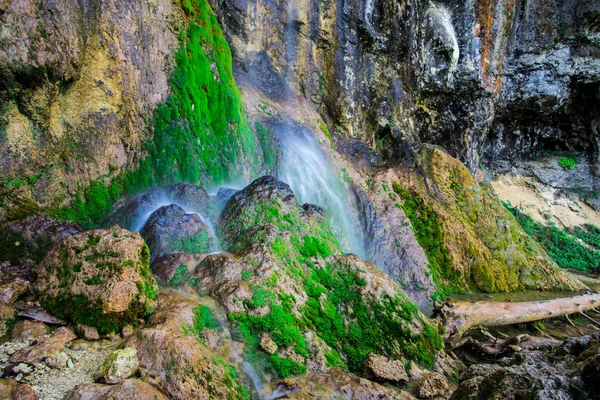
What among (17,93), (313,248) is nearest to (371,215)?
(313,248)

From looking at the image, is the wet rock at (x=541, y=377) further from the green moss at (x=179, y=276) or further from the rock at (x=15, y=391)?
the green moss at (x=179, y=276)

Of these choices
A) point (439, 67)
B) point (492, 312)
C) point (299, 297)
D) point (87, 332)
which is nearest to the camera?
point (87, 332)

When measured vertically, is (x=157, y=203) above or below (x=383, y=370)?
above

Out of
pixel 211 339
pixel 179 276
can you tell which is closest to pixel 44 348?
pixel 211 339

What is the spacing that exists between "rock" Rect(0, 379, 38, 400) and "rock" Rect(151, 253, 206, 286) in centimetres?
283

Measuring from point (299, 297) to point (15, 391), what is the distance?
14.6 ft

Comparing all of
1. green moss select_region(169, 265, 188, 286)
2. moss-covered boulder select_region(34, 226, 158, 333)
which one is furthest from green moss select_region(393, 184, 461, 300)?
moss-covered boulder select_region(34, 226, 158, 333)

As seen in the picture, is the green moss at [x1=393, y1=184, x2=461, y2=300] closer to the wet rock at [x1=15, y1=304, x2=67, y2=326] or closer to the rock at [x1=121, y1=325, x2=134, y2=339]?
the rock at [x1=121, y1=325, x2=134, y2=339]

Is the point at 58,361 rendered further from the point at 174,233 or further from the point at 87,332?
the point at 174,233

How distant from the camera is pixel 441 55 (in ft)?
74.4

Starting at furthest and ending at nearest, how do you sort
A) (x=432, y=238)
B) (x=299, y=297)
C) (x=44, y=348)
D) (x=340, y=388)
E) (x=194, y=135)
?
(x=432, y=238), (x=194, y=135), (x=299, y=297), (x=340, y=388), (x=44, y=348)

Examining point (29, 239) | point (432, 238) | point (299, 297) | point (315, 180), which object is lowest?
point (432, 238)

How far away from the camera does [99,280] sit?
17.8 feet

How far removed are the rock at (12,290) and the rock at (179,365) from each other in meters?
1.89
